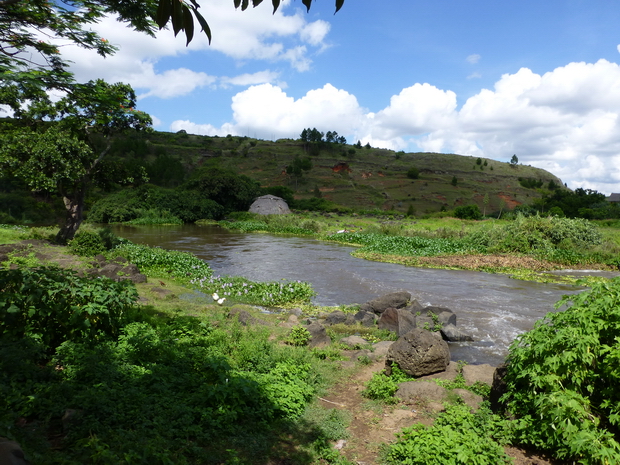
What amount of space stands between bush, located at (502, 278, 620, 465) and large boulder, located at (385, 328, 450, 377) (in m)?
1.75

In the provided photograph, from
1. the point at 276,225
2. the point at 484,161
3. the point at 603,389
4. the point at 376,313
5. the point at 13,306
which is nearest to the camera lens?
the point at 603,389

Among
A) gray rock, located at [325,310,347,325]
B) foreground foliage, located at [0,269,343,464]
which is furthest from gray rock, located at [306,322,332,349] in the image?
gray rock, located at [325,310,347,325]

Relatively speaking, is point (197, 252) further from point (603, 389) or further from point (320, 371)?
point (603, 389)

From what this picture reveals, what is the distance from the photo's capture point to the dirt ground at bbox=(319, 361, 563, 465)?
420 cm

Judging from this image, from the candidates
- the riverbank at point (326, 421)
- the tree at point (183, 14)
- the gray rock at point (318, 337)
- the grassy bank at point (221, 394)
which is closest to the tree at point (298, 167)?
the gray rock at point (318, 337)

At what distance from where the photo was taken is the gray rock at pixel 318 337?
7.82 meters

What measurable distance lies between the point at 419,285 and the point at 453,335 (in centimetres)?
603

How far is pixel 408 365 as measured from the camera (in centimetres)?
633

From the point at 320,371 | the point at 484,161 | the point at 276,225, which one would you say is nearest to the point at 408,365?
the point at 320,371

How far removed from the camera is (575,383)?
4.09 m

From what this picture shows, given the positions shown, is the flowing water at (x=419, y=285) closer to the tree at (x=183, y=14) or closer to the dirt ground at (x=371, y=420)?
the dirt ground at (x=371, y=420)

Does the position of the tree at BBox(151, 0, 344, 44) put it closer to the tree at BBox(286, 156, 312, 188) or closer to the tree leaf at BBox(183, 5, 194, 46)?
the tree leaf at BBox(183, 5, 194, 46)

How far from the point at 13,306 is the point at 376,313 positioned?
8130 mm

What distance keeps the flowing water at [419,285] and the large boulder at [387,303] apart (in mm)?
1430
